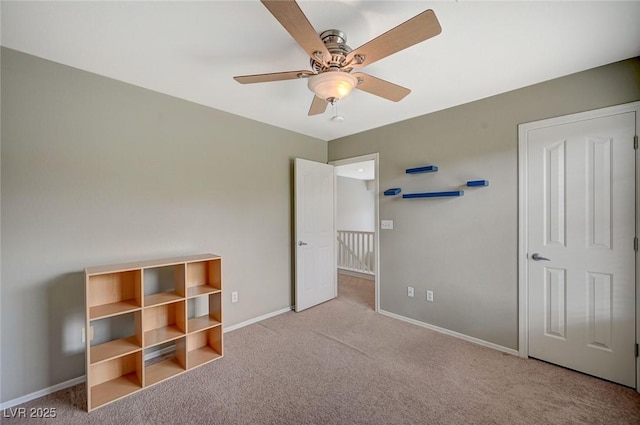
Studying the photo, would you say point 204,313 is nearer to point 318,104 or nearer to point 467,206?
point 318,104

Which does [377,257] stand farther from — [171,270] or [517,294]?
[171,270]

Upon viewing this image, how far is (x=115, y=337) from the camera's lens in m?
2.31

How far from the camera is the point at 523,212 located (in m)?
2.50

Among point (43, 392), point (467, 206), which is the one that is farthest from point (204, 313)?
point (467, 206)

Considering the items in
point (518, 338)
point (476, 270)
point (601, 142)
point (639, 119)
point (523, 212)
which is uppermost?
point (639, 119)

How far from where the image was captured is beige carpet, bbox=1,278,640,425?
5.91 feet

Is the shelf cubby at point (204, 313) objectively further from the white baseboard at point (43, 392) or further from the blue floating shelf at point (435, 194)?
the blue floating shelf at point (435, 194)

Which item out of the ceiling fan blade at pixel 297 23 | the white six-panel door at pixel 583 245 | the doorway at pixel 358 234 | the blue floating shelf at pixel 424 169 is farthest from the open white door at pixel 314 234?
the white six-panel door at pixel 583 245

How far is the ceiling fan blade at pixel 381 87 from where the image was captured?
1780mm

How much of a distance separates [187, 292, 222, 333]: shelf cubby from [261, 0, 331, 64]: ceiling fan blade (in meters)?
2.21

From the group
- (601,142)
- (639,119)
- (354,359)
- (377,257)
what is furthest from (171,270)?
(639,119)

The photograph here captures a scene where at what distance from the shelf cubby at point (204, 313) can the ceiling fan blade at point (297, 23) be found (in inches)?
87.0

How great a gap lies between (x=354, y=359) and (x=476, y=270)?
1539mm

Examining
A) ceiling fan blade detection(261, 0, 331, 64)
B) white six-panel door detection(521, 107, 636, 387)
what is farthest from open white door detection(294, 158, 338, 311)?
white six-panel door detection(521, 107, 636, 387)
